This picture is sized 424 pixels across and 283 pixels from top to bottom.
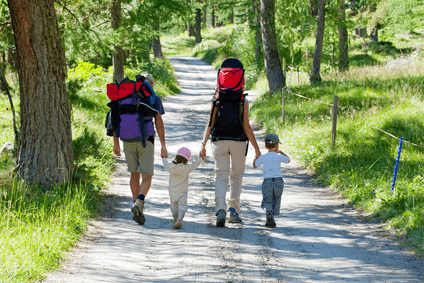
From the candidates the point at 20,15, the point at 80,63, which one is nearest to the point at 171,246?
the point at 20,15

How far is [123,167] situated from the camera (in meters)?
9.49

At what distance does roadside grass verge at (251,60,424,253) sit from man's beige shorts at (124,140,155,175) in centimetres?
366

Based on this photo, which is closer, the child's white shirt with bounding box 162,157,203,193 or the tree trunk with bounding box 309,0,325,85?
the child's white shirt with bounding box 162,157,203,193

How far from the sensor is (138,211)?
5.98 meters

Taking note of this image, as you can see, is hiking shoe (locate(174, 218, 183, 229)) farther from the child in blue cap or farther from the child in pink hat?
the child in blue cap

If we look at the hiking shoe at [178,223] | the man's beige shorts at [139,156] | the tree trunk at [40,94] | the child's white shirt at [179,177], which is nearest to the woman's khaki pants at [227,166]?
the child's white shirt at [179,177]

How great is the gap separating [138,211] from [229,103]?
2.10 meters

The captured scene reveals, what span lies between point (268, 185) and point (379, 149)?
412 cm

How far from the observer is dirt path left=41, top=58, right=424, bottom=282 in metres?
4.51

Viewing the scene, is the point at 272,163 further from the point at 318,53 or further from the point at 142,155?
the point at 318,53

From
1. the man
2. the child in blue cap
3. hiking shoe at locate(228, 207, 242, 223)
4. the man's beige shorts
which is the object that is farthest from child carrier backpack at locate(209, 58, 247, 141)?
hiking shoe at locate(228, 207, 242, 223)

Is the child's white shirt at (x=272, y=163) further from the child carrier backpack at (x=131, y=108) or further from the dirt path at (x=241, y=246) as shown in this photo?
the child carrier backpack at (x=131, y=108)

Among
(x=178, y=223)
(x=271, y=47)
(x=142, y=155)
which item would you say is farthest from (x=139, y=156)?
(x=271, y=47)

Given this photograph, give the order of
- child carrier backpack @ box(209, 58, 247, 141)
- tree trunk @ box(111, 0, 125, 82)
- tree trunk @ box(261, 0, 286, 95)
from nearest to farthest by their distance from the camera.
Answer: child carrier backpack @ box(209, 58, 247, 141) → tree trunk @ box(111, 0, 125, 82) → tree trunk @ box(261, 0, 286, 95)
